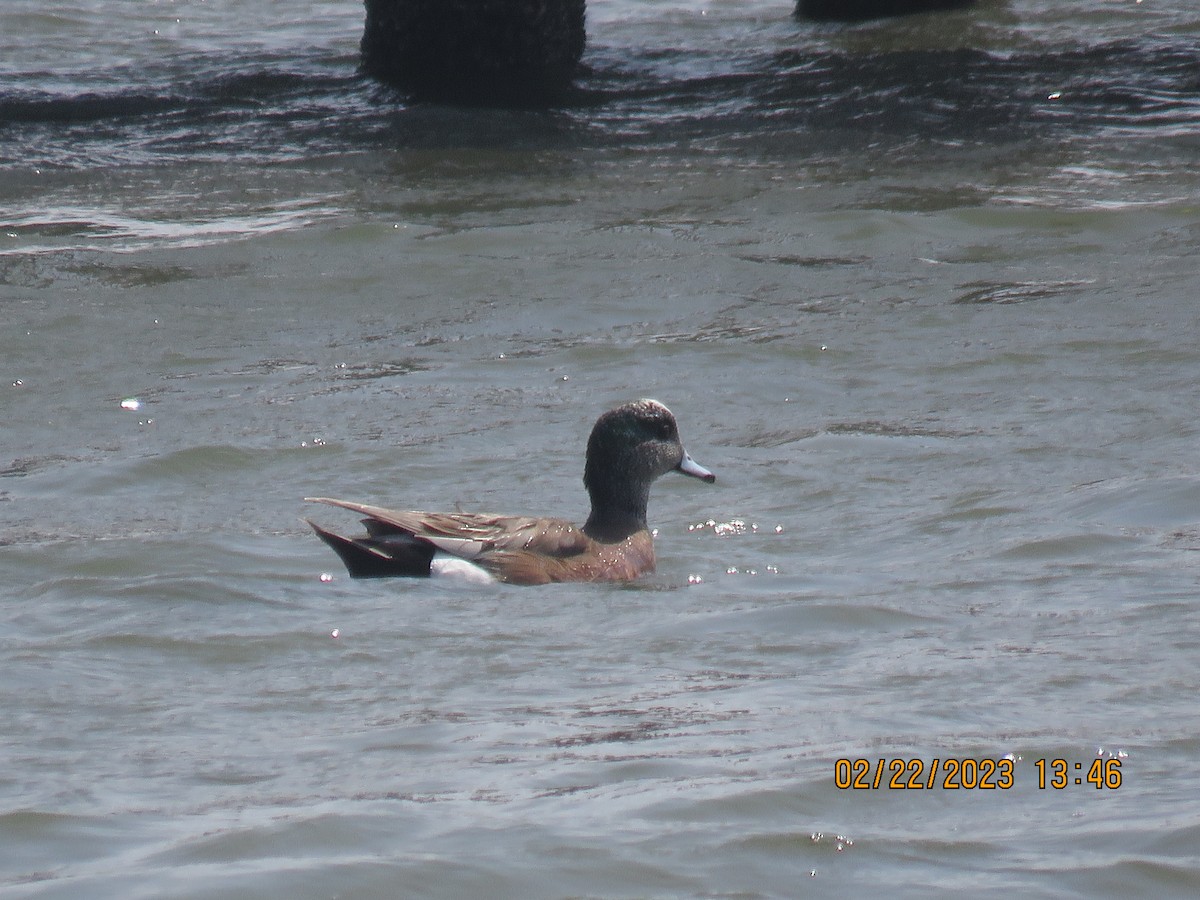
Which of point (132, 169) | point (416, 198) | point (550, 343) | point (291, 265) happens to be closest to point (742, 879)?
point (550, 343)

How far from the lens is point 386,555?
7598 mm

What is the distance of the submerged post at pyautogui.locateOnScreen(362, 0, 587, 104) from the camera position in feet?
62.7

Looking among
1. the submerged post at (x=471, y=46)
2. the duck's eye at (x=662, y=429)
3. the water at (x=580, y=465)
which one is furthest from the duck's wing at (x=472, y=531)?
the submerged post at (x=471, y=46)

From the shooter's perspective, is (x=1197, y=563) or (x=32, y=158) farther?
(x=32, y=158)

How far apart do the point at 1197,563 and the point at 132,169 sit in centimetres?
1121

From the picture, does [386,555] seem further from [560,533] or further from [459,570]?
[560,533]

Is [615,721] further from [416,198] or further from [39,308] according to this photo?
[416,198]

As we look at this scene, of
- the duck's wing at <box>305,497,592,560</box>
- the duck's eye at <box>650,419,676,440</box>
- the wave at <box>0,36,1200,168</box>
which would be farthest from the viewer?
the wave at <box>0,36,1200,168</box>

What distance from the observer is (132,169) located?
52.9 feet

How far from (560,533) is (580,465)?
5.62ft

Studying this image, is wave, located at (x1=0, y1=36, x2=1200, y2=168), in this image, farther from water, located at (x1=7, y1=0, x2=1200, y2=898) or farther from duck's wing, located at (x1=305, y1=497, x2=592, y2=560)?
duck's wing, located at (x1=305, y1=497, x2=592, y2=560)

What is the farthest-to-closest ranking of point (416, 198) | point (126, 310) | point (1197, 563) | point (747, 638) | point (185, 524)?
point (416, 198), point (126, 310), point (185, 524), point (1197, 563), point (747, 638)

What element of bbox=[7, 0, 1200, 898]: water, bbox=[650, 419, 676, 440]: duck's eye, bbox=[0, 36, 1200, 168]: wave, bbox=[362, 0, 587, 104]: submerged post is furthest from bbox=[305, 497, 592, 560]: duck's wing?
bbox=[362, 0, 587, 104]: submerged post

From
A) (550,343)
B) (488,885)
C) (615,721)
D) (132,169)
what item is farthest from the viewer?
(132,169)
